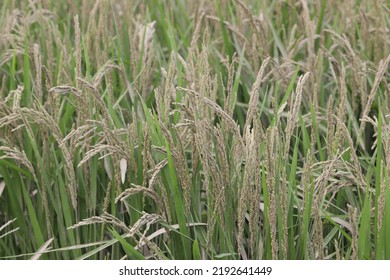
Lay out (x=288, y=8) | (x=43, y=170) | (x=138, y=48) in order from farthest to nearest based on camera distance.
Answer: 1. (x=288, y=8)
2. (x=138, y=48)
3. (x=43, y=170)

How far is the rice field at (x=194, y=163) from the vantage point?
71.3 inches

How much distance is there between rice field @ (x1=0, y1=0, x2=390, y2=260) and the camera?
1.81m

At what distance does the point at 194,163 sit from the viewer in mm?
1980

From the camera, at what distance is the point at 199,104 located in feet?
6.27

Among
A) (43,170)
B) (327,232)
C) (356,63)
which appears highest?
(356,63)

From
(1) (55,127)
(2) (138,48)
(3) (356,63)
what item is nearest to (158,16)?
(2) (138,48)

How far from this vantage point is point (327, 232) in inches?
83.3
